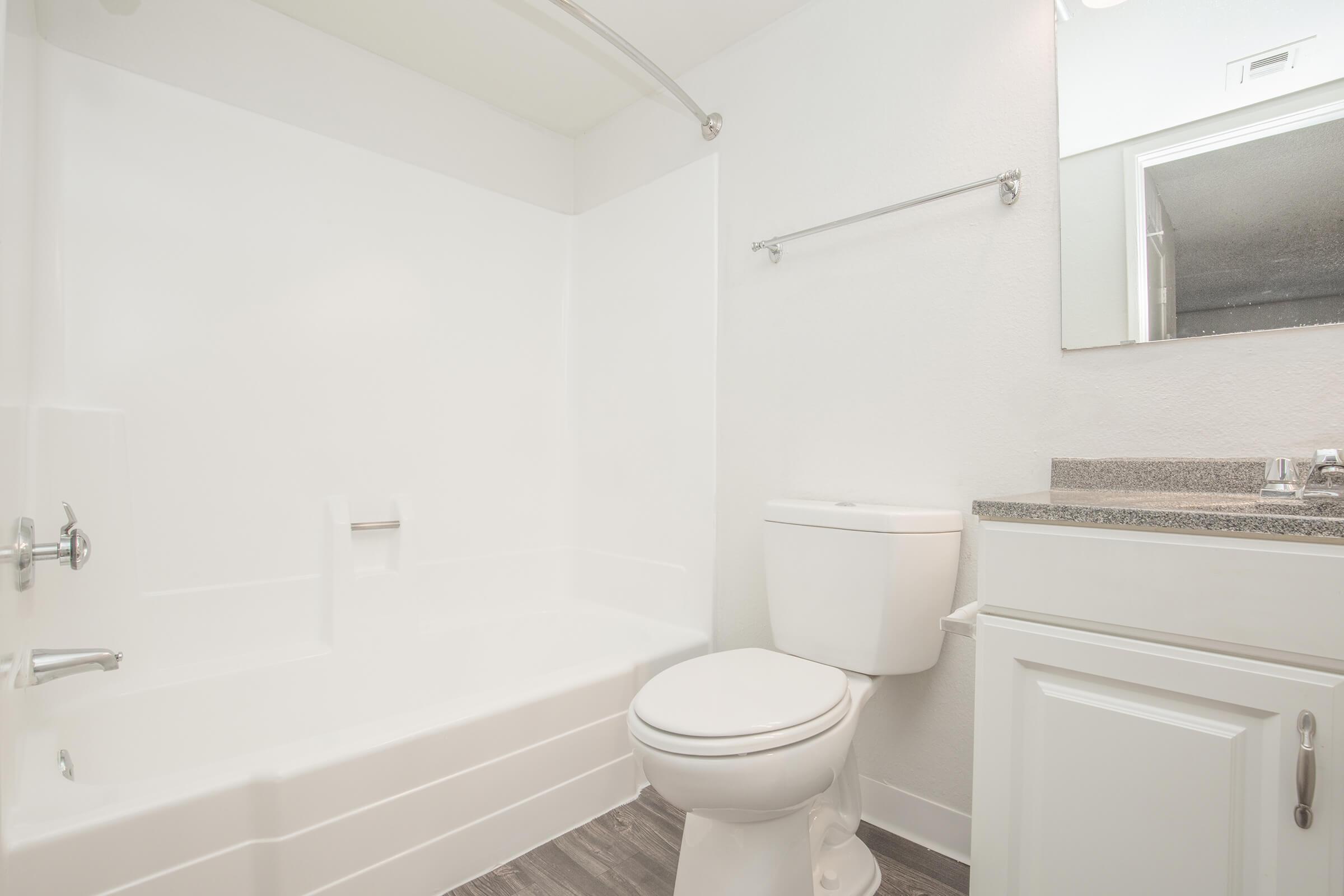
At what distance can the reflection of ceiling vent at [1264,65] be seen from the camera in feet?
3.69

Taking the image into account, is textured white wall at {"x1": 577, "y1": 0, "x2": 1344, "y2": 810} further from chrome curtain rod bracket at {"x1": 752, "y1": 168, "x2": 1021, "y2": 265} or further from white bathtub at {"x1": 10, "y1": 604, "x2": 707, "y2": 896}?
white bathtub at {"x1": 10, "y1": 604, "x2": 707, "y2": 896}

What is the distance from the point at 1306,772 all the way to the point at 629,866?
1.27m

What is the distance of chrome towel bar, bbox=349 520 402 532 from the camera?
1.97 metres

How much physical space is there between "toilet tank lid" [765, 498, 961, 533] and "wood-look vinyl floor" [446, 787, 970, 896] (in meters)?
0.78

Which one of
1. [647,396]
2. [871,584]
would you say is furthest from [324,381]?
[871,584]

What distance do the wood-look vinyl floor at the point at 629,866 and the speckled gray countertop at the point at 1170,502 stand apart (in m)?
0.90

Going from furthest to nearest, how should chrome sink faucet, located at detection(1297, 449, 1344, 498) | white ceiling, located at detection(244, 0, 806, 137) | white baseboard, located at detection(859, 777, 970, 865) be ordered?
white ceiling, located at detection(244, 0, 806, 137) → white baseboard, located at detection(859, 777, 970, 865) → chrome sink faucet, located at detection(1297, 449, 1344, 498)

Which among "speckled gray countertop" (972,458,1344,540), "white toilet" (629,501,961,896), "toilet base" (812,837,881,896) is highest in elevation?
"speckled gray countertop" (972,458,1344,540)

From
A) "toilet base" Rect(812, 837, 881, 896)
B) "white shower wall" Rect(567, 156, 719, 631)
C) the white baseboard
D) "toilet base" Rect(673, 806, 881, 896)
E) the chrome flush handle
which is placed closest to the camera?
the chrome flush handle

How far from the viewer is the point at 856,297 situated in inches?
68.3

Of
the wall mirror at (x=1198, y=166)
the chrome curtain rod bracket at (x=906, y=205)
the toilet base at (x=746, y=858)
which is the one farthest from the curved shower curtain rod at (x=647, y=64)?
the toilet base at (x=746, y=858)

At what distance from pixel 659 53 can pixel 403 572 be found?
1.87m

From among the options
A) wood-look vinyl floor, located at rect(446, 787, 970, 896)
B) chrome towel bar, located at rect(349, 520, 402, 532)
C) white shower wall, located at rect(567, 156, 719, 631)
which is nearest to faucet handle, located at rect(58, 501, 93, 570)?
chrome towel bar, located at rect(349, 520, 402, 532)

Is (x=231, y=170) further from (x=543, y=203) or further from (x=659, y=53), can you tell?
(x=659, y=53)
